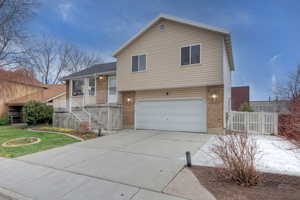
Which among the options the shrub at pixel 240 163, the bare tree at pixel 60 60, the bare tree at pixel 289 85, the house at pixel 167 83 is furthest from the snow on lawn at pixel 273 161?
the bare tree at pixel 60 60

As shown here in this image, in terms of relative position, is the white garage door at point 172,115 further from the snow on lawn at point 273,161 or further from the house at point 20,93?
the house at point 20,93

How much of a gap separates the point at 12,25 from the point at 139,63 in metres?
9.59

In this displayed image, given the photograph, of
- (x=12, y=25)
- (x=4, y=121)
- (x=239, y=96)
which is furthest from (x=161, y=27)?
(x=4, y=121)

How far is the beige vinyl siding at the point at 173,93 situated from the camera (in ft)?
35.5

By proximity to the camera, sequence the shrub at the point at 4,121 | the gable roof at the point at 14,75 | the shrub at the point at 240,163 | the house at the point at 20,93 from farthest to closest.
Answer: the shrub at the point at 4,121 → the house at the point at 20,93 → the gable roof at the point at 14,75 → the shrub at the point at 240,163

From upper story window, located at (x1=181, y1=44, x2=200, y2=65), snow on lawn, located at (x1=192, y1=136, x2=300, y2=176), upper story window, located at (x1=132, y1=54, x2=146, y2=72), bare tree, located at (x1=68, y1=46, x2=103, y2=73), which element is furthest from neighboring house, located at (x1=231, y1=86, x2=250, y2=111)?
bare tree, located at (x1=68, y1=46, x2=103, y2=73)

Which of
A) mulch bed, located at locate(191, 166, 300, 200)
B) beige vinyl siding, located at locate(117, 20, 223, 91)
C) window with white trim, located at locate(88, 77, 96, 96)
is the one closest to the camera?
mulch bed, located at locate(191, 166, 300, 200)

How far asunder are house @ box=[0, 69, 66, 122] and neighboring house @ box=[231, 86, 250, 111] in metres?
22.1

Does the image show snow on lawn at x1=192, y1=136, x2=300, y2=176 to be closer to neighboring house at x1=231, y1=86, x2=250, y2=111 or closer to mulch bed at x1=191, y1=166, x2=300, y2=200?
mulch bed at x1=191, y1=166, x2=300, y2=200

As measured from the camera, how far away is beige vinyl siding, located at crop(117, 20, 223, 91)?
992 centimetres

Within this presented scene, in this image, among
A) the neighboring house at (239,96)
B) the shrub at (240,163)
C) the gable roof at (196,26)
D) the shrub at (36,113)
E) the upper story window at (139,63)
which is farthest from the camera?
the neighboring house at (239,96)

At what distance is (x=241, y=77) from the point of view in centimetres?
2320

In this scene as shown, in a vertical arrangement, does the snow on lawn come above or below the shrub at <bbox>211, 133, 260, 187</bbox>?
below

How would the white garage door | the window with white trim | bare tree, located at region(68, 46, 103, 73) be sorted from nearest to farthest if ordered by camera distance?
the white garage door → the window with white trim → bare tree, located at region(68, 46, 103, 73)
